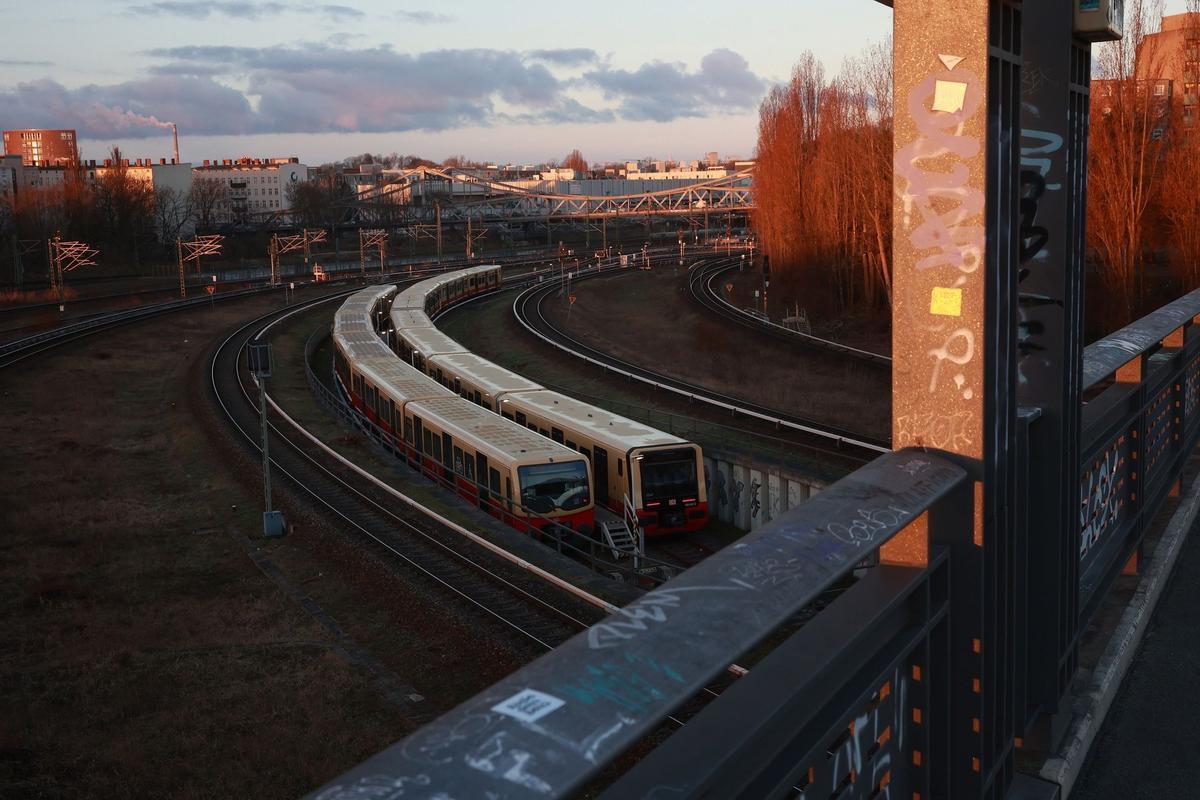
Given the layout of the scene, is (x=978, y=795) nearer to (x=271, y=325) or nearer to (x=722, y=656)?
(x=722, y=656)

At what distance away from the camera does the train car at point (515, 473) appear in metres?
17.1

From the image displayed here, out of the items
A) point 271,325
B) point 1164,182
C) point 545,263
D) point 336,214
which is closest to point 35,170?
point 336,214

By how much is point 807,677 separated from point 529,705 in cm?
90

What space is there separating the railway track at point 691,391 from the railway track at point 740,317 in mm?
5516

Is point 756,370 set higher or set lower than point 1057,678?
lower

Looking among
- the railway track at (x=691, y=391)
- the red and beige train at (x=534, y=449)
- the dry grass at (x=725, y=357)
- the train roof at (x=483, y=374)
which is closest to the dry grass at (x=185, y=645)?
the red and beige train at (x=534, y=449)

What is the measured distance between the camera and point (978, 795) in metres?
3.44

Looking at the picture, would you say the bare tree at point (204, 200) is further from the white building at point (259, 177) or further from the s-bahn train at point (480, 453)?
the s-bahn train at point (480, 453)

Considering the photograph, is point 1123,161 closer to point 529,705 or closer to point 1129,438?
point 1129,438

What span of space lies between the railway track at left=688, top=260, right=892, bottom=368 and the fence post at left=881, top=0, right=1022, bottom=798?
86.8 ft

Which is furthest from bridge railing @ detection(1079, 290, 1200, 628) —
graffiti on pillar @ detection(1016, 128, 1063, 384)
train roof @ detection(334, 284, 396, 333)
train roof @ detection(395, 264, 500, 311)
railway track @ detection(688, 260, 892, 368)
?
train roof @ detection(395, 264, 500, 311)

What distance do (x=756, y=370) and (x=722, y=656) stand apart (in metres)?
32.1

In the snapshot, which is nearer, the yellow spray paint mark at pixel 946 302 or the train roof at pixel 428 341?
the yellow spray paint mark at pixel 946 302

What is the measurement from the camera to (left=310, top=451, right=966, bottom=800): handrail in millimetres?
1605
